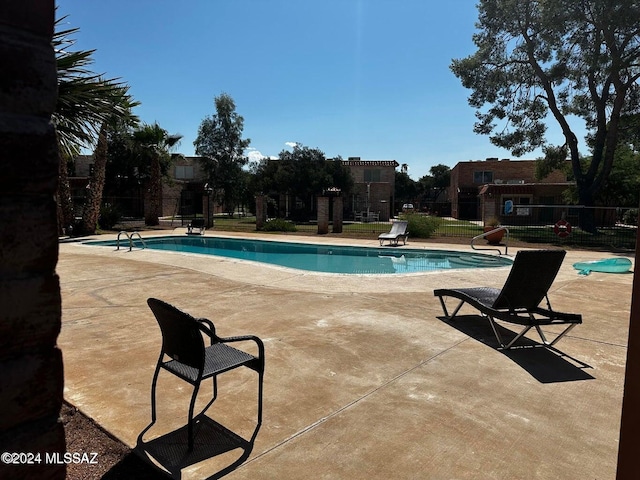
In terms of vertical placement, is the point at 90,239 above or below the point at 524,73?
below

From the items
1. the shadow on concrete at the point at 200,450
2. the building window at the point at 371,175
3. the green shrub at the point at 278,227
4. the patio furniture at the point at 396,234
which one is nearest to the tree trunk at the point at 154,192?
the green shrub at the point at 278,227

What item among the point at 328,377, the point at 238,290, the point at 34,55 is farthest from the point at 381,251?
the point at 34,55

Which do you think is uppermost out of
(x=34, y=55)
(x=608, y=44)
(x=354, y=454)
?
(x=608, y=44)

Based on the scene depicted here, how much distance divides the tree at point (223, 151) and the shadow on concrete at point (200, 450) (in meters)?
36.2

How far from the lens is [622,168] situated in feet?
99.6

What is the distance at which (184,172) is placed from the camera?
45.5 meters

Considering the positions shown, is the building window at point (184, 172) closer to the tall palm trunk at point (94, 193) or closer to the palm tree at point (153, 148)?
the palm tree at point (153, 148)

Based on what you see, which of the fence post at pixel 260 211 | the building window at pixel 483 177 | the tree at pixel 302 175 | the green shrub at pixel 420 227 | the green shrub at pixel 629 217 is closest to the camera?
the green shrub at pixel 420 227

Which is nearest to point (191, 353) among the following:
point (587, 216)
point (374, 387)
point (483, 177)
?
point (374, 387)

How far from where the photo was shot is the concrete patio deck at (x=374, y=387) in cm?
265

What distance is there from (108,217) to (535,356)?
77.6 feet

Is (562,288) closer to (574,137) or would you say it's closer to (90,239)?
(90,239)

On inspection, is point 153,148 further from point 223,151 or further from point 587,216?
point 587,216

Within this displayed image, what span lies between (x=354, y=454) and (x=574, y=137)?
26767mm
